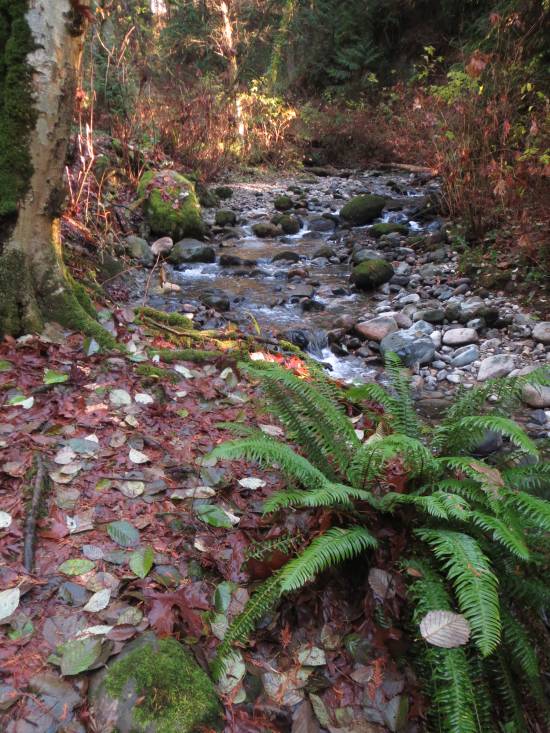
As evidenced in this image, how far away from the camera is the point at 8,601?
173 cm

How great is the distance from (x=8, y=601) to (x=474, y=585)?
1506 mm

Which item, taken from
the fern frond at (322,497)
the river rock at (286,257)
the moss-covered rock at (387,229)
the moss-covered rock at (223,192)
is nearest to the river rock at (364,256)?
the river rock at (286,257)

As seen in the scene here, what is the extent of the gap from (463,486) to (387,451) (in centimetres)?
38

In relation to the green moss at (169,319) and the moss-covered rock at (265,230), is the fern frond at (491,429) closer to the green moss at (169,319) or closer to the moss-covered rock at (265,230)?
the green moss at (169,319)

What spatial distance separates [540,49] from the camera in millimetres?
7707

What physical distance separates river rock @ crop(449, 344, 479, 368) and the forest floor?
117 inches

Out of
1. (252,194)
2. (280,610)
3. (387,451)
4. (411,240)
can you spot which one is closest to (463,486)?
(387,451)

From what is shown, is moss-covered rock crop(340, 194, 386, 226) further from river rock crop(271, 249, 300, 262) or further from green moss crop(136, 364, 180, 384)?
green moss crop(136, 364, 180, 384)

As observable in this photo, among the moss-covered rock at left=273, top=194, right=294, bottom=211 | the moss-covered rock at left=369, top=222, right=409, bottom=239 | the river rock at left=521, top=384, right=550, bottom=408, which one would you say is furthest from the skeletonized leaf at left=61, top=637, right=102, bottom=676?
the moss-covered rock at left=273, top=194, right=294, bottom=211

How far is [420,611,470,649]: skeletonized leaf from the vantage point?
168 centimetres

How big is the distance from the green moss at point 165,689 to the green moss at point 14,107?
252 cm

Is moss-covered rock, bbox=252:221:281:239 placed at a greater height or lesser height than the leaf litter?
lesser


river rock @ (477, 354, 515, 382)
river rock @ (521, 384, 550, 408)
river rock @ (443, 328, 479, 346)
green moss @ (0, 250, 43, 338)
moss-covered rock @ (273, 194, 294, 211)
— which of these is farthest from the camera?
moss-covered rock @ (273, 194, 294, 211)

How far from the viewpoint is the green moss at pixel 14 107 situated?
111 inches
